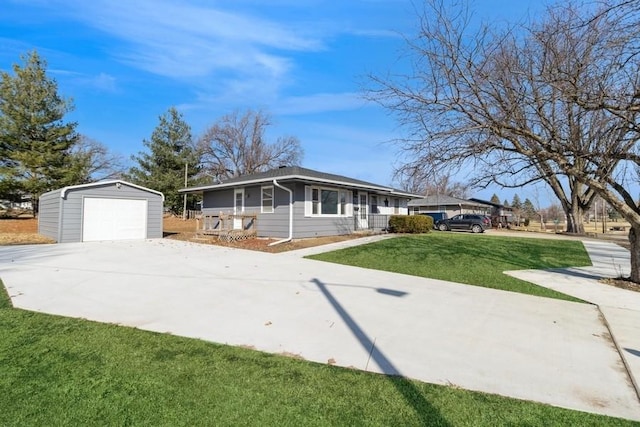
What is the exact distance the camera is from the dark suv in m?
23.3

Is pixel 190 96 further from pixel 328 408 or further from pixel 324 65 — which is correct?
pixel 328 408

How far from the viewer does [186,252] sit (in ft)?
34.7

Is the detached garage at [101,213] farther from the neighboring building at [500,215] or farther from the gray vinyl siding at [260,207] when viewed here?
the neighboring building at [500,215]

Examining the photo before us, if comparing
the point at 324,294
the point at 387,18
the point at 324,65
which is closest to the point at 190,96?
the point at 324,65

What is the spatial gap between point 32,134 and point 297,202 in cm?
1984

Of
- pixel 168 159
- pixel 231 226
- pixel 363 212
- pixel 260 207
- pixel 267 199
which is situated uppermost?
pixel 168 159

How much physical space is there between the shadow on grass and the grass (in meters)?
3.72

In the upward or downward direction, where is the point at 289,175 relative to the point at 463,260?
upward

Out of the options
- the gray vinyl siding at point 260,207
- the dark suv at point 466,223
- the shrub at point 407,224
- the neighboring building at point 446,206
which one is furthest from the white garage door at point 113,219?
the neighboring building at point 446,206

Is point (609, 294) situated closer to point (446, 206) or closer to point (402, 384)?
point (402, 384)

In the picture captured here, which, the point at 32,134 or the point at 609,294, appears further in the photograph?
the point at 32,134

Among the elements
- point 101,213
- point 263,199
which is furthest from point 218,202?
point 101,213

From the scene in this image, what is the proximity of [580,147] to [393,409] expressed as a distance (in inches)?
251

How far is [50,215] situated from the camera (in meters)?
14.3
